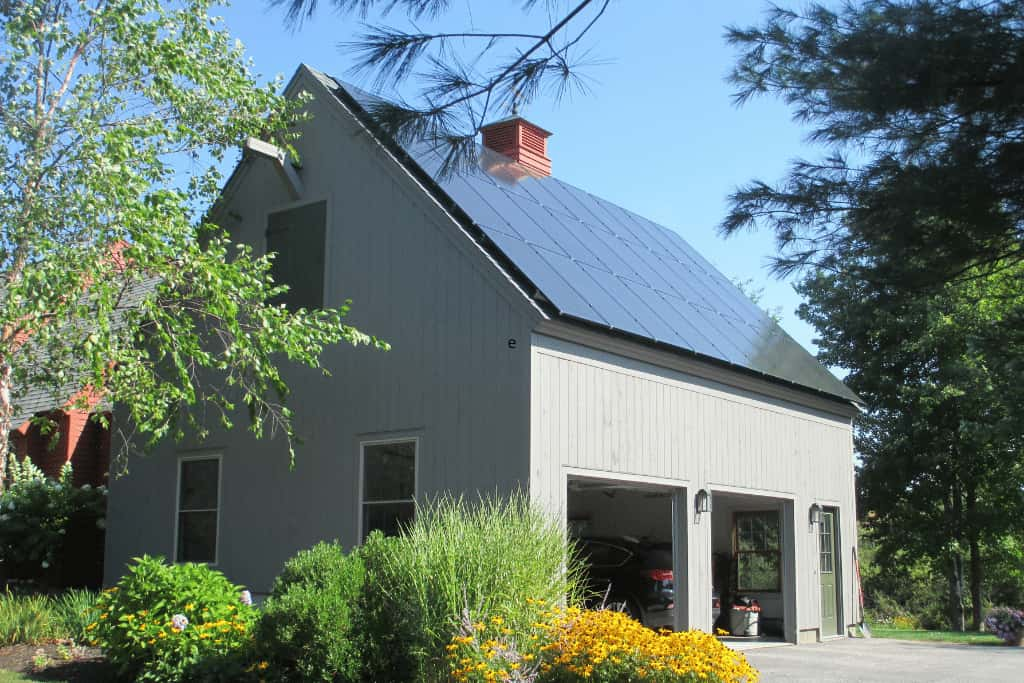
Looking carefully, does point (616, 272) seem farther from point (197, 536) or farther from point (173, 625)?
point (173, 625)

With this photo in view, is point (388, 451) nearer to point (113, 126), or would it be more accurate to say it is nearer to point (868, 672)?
point (113, 126)

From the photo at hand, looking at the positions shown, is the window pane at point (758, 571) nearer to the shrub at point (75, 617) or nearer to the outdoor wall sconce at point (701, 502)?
the outdoor wall sconce at point (701, 502)

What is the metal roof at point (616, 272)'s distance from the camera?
41.9 feet

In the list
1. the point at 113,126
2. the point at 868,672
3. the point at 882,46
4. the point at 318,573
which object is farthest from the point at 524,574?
the point at 113,126

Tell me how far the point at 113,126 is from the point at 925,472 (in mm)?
25591

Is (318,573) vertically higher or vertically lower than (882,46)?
lower

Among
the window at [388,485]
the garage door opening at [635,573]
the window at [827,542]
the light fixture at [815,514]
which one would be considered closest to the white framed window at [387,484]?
the window at [388,485]

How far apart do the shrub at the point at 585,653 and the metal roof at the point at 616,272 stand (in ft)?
13.8

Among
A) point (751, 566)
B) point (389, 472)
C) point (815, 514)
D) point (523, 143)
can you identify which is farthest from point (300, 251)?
point (751, 566)

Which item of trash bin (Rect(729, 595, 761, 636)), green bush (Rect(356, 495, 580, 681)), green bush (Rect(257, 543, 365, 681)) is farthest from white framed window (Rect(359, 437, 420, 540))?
trash bin (Rect(729, 595, 761, 636))

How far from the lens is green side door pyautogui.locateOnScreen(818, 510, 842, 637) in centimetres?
1753

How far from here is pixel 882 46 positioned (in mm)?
5895

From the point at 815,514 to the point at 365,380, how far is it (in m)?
8.31

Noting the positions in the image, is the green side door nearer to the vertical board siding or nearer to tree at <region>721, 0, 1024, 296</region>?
the vertical board siding
